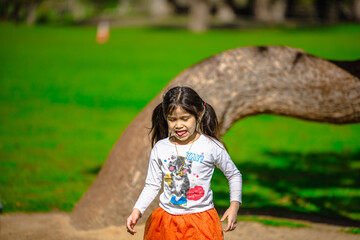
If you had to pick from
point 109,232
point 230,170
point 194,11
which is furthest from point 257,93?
point 194,11

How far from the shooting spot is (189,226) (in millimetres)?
3611

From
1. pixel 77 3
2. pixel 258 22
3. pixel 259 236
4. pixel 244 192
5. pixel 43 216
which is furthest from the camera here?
pixel 77 3

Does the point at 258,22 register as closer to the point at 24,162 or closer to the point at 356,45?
the point at 356,45

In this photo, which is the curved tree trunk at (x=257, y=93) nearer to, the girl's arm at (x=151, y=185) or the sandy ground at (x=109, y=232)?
the sandy ground at (x=109, y=232)

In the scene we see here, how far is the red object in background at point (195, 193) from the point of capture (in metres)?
3.63

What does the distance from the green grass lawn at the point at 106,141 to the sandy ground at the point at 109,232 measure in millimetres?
827

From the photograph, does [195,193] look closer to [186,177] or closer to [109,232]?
[186,177]

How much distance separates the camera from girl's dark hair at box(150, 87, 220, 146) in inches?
143

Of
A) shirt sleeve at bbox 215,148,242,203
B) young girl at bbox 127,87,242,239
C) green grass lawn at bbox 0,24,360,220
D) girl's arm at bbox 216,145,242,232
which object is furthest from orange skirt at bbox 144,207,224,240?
green grass lawn at bbox 0,24,360,220

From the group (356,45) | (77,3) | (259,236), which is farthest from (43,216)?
(77,3)

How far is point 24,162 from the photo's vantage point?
9680 millimetres

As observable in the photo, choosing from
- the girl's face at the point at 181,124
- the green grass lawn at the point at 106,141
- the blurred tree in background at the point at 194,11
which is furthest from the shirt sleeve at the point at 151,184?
the blurred tree in background at the point at 194,11

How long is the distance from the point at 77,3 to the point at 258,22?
81.9ft

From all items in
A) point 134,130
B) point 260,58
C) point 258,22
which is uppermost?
point 260,58
